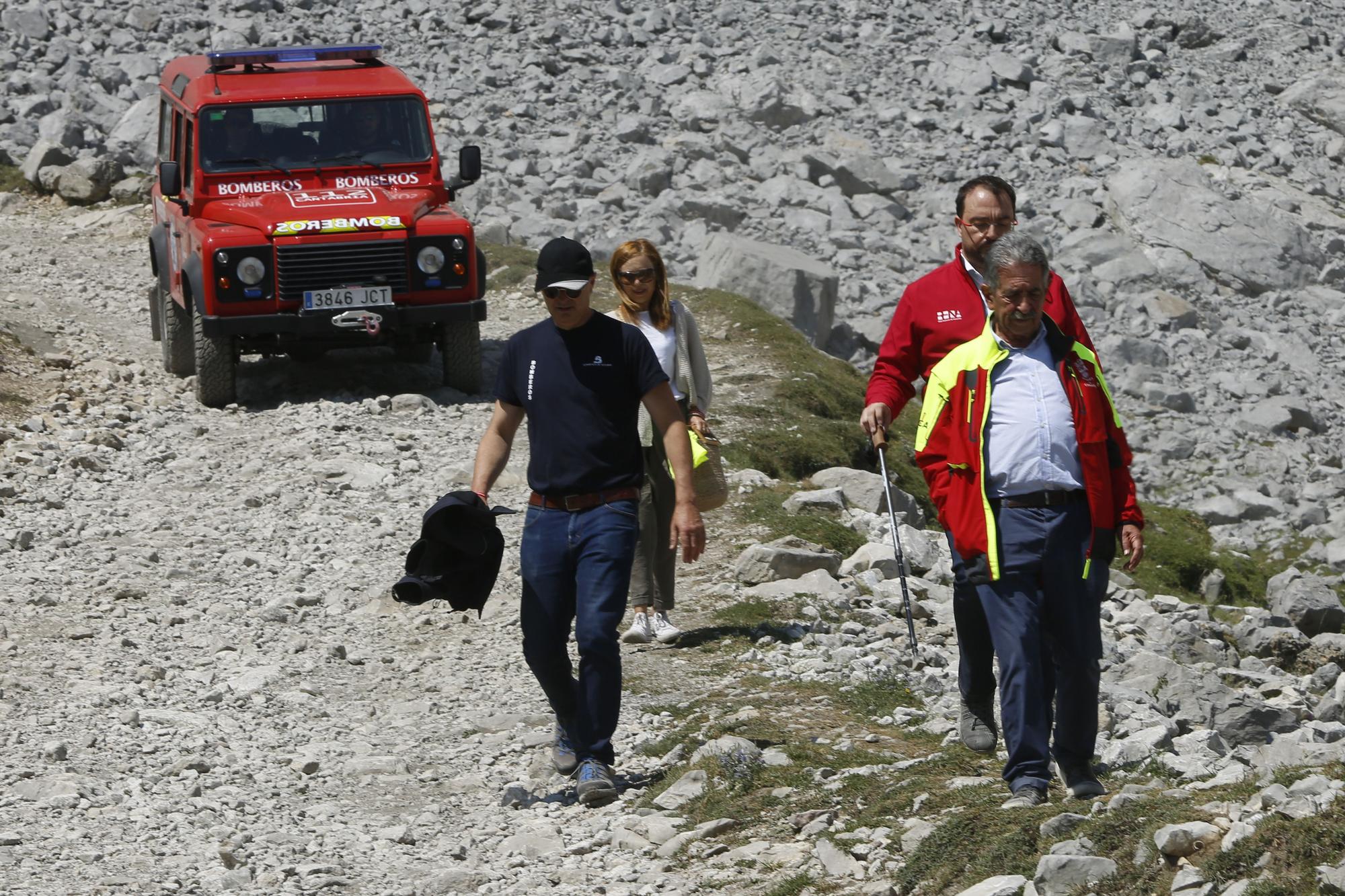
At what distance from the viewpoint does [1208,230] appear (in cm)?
2377

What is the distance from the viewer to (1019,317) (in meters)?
5.38

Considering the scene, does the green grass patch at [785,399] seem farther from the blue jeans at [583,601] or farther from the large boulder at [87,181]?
the large boulder at [87,181]

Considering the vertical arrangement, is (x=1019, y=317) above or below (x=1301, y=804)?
above

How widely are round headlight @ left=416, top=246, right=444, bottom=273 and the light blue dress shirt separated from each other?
330 inches

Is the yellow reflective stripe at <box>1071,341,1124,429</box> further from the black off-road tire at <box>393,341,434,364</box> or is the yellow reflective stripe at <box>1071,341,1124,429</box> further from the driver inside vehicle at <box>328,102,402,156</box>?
the black off-road tire at <box>393,341,434,364</box>

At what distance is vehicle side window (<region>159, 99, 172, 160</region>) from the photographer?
14742 millimetres

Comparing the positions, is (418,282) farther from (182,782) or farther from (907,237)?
(907,237)

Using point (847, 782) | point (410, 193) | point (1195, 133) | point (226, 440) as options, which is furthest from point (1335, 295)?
point (847, 782)

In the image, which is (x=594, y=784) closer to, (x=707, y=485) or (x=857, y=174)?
(x=707, y=485)

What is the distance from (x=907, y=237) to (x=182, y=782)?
1731 centimetres

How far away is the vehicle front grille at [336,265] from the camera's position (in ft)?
42.6

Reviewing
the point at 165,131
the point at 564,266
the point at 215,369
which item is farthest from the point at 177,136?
the point at 564,266

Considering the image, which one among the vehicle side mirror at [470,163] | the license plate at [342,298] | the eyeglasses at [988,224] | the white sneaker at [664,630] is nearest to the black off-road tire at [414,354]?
the license plate at [342,298]

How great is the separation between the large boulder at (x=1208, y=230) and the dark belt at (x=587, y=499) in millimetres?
A: 18006
